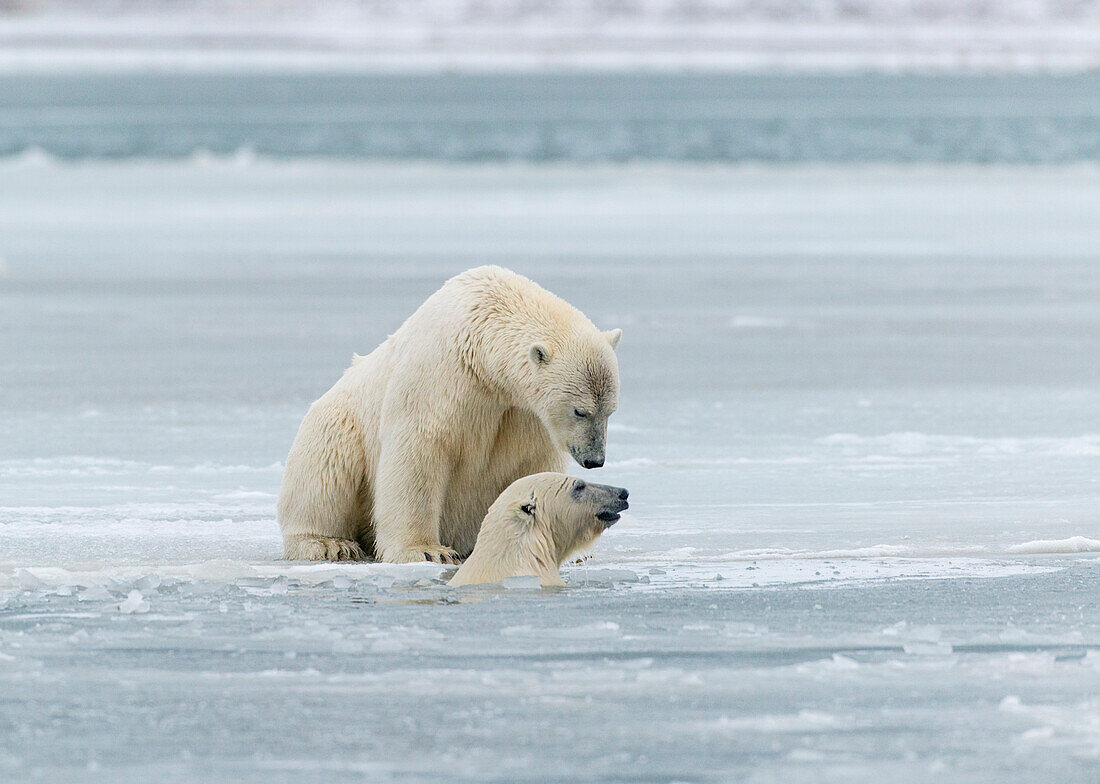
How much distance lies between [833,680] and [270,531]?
220 cm

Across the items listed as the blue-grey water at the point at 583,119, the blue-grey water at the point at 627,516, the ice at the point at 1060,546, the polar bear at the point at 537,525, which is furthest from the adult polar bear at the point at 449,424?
the blue-grey water at the point at 583,119

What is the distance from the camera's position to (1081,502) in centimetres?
546

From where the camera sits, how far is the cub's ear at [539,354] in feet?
14.5

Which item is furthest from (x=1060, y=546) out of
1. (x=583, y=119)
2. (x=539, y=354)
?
(x=583, y=119)

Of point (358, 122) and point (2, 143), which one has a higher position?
point (358, 122)

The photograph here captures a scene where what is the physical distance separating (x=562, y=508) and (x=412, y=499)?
1.38 feet

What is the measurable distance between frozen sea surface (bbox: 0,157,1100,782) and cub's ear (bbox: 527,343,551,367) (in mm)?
609

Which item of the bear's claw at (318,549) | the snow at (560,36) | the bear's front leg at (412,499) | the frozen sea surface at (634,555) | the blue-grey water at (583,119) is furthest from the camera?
the snow at (560,36)

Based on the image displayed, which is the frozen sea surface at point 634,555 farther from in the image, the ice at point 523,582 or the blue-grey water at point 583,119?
the blue-grey water at point 583,119

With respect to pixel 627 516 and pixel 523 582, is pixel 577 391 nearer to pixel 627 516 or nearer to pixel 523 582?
pixel 523 582

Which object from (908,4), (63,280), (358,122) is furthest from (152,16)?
(63,280)

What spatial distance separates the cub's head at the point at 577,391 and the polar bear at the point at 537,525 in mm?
94

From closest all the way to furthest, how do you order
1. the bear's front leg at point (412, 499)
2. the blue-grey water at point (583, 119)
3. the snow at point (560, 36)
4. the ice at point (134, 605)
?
the ice at point (134, 605), the bear's front leg at point (412, 499), the blue-grey water at point (583, 119), the snow at point (560, 36)

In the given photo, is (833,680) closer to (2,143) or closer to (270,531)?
(270,531)
